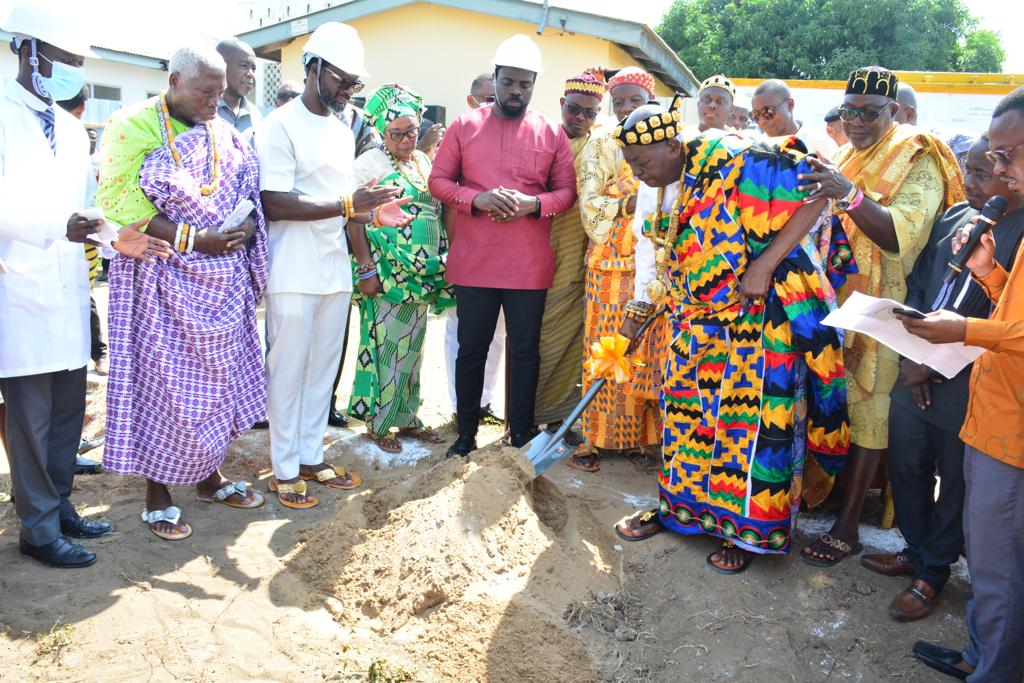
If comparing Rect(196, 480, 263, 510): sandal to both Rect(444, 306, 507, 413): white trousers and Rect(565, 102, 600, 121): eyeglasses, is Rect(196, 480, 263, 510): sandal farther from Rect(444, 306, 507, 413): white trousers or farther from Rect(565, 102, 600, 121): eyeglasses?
Rect(565, 102, 600, 121): eyeglasses

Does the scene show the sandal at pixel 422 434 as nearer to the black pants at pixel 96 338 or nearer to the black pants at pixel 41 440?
the black pants at pixel 41 440

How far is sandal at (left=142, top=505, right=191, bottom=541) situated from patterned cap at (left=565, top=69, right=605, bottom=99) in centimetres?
328

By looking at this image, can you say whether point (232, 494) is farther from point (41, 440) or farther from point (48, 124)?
point (48, 124)

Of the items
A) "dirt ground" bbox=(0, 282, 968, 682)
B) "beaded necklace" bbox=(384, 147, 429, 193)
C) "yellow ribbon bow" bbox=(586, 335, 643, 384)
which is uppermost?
"beaded necklace" bbox=(384, 147, 429, 193)

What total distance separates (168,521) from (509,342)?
2.13 meters

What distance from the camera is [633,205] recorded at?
4.54 meters

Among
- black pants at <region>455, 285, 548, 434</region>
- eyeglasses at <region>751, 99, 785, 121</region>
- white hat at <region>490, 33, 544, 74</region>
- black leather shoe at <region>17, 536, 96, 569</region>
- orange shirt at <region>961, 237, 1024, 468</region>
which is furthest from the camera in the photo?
eyeglasses at <region>751, 99, 785, 121</region>

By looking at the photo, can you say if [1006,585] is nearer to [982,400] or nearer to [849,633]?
[982,400]

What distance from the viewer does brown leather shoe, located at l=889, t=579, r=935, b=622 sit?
3.24 m

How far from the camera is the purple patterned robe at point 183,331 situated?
11.6 feet

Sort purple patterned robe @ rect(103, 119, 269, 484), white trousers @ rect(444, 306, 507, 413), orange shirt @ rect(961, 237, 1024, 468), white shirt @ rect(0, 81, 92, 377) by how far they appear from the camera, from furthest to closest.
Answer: white trousers @ rect(444, 306, 507, 413), purple patterned robe @ rect(103, 119, 269, 484), white shirt @ rect(0, 81, 92, 377), orange shirt @ rect(961, 237, 1024, 468)

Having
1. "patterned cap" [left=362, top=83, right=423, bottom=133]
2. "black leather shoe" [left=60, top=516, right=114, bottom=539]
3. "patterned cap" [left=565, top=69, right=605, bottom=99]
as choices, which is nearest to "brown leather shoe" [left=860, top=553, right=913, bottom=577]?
"patterned cap" [left=565, top=69, right=605, bottom=99]

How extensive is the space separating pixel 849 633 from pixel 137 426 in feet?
10.6

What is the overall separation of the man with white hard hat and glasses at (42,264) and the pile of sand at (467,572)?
3.84 feet
